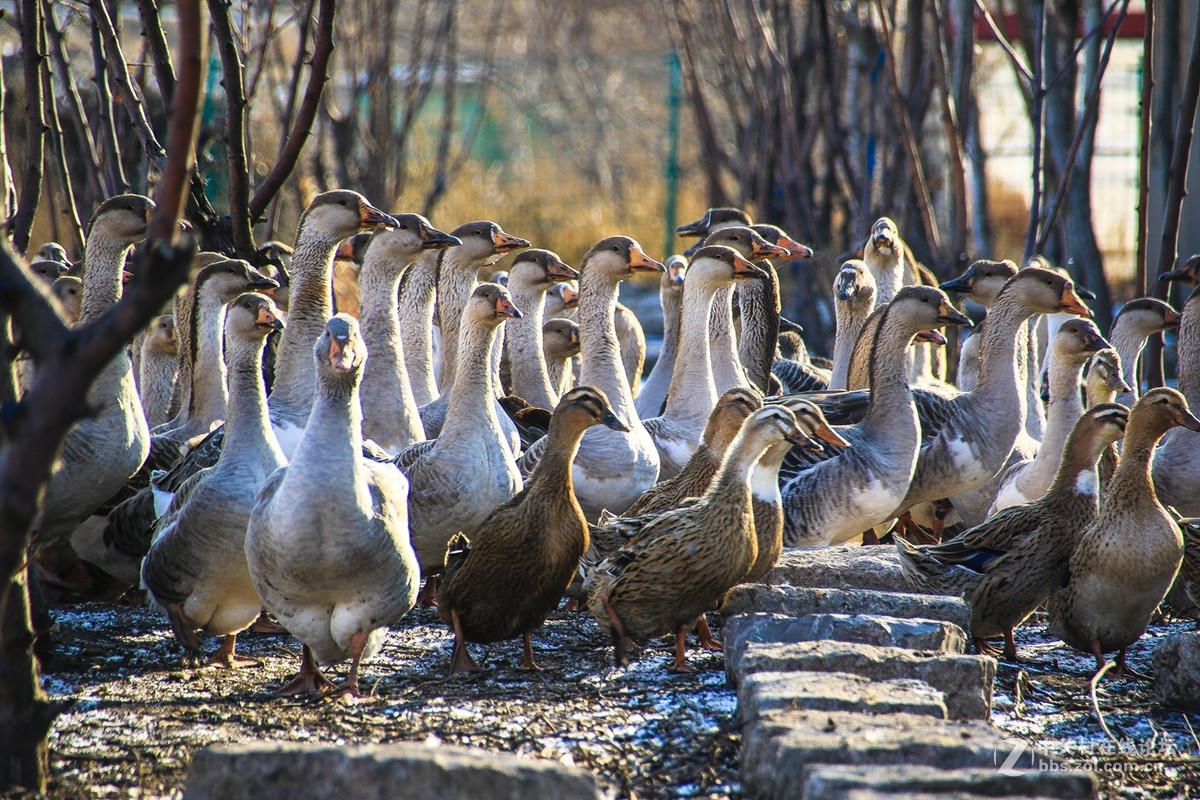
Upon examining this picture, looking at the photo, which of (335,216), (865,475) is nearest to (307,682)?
(335,216)

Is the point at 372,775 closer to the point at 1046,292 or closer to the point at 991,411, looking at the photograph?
the point at 991,411

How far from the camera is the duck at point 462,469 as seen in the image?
6230 millimetres

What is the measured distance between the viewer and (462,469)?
6.23 metres

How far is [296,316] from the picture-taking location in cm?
678

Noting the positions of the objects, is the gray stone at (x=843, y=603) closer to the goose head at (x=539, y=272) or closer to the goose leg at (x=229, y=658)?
the goose leg at (x=229, y=658)

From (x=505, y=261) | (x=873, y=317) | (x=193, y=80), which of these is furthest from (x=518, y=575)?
(x=505, y=261)

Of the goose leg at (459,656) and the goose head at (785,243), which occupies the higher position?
the goose head at (785,243)

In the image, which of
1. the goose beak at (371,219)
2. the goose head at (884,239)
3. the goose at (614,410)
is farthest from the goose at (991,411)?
the goose beak at (371,219)

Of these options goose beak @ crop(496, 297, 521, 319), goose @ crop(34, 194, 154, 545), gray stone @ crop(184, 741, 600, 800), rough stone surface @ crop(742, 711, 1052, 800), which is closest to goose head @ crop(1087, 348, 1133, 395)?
goose beak @ crop(496, 297, 521, 319)

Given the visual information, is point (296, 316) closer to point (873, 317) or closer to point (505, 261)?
point (873, 317)

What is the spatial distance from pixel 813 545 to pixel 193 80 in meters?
4.76

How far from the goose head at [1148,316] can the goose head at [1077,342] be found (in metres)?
0.46

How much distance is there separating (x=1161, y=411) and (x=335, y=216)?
4.05 m

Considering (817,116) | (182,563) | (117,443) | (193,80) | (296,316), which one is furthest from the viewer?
(817,116)
